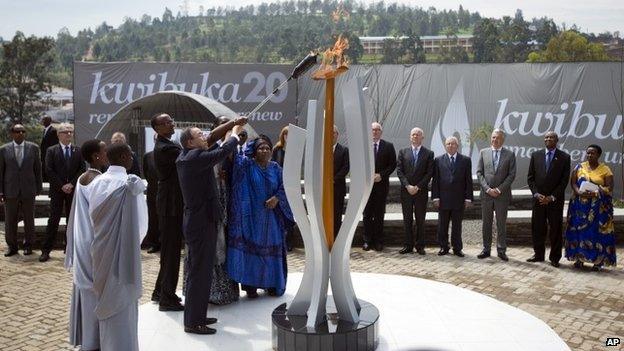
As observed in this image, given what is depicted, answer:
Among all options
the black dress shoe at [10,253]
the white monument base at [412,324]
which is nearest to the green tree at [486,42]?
the black dress shoe at [10,253]

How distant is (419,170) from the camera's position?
8062 millimetres

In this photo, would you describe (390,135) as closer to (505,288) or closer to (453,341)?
(505,288)

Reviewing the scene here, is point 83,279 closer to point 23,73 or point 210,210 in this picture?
point 210,210

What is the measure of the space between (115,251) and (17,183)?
4729 mm

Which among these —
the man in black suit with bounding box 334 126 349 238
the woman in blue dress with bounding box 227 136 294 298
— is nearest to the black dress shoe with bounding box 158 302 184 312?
the woman in blue dress with bounding box 227 136 294 298

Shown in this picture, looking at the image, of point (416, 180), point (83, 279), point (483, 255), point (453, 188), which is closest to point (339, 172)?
point (416, 180)

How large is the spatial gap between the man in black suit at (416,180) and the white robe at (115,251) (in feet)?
15.2

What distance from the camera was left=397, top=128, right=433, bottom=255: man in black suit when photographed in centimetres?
804

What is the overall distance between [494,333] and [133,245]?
2826 millimetres

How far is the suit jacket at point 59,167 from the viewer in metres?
7.81

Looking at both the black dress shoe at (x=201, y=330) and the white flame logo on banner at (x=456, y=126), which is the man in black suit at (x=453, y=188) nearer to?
the black dress shoe at (x=201, y=330)

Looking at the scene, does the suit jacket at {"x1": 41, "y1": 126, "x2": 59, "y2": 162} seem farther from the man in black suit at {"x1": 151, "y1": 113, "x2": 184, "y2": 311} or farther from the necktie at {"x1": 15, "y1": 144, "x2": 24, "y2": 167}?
the man in black suit at {"x1": 151, "y1": 113, "x2": 184, "y2": 311}

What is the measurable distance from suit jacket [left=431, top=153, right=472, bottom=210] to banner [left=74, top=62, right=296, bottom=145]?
785 cm

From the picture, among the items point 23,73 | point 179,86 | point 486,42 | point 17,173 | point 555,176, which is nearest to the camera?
point 555,176
